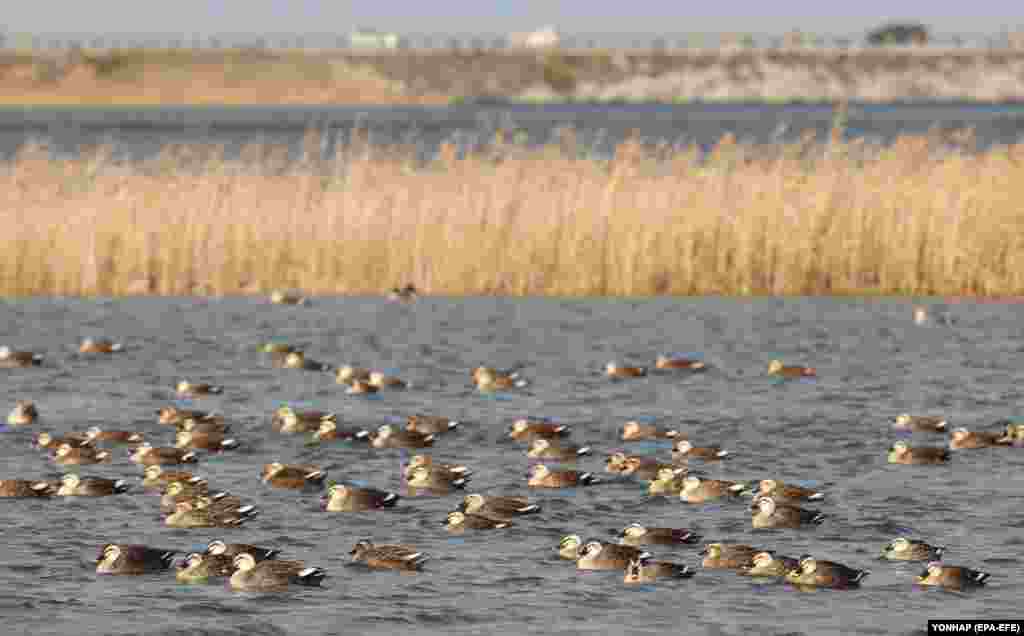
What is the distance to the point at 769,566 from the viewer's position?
1612cm

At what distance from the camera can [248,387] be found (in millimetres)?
27688

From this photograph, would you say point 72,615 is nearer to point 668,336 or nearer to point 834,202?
point 668,336

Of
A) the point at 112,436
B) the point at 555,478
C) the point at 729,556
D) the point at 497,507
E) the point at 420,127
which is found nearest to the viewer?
the point at 729,556

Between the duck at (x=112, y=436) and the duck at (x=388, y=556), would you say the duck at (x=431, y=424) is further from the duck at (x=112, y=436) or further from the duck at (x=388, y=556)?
the duck at (x=388, y=556)

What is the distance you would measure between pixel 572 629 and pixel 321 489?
18.6 ft

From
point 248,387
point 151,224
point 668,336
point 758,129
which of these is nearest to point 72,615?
point 248,387

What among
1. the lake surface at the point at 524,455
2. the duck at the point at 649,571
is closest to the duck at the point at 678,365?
the lake surface at the point at 524,455

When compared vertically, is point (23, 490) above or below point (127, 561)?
below

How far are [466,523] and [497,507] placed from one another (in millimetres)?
491

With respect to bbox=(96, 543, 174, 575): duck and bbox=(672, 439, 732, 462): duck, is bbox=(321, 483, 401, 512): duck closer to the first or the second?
bbox=(96, 543, 174, 575): duck

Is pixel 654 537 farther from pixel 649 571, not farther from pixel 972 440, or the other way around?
pixel 972 440

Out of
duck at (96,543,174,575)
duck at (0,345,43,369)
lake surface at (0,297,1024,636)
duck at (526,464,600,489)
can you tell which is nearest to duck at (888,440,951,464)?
lake surface at (0,297,1024,636)

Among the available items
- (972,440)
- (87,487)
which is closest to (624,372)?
(972,440)

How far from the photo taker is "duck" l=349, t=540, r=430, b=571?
16500 mm
